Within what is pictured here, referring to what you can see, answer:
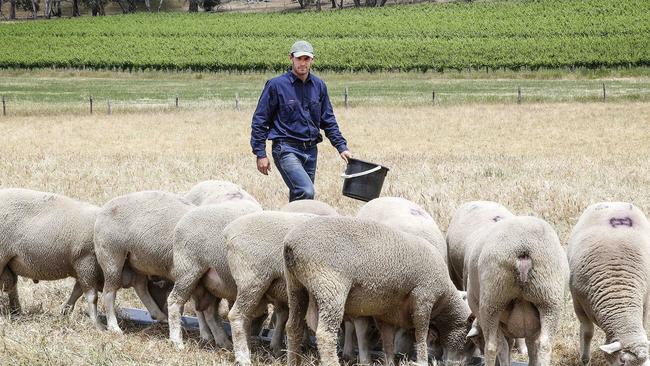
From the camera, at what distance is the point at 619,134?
2780cm

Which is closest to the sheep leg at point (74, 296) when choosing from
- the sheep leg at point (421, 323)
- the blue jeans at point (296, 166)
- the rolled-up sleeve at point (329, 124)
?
the blue jeans at point (296, 166)

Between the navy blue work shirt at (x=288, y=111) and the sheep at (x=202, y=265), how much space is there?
2684 mm

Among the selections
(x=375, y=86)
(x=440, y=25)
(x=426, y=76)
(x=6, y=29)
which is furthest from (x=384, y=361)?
(x=6, y=29)

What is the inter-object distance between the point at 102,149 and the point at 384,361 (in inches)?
775

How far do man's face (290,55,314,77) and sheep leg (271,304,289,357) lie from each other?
10.8 ft

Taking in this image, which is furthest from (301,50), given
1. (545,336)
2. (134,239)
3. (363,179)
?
(545,336)

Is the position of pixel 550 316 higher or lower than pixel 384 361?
higher

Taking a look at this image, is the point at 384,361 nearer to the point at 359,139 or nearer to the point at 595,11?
the point at 359,139

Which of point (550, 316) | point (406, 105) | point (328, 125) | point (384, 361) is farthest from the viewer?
point (406, 105)

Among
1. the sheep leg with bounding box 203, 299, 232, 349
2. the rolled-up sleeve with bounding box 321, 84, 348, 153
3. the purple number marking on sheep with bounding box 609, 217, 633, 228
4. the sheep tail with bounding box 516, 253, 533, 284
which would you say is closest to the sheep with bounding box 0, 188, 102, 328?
the sheep leg with bounding box 203, 299, 232, 349

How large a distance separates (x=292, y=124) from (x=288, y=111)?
0.15 metres

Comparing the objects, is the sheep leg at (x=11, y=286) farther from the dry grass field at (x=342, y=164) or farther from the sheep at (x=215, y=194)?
the sheep at (x=215, y=194)

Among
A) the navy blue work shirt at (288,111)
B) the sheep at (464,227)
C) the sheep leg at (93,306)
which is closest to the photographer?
the sheep leg at (93,306)

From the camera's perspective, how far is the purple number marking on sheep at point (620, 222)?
731 cm
